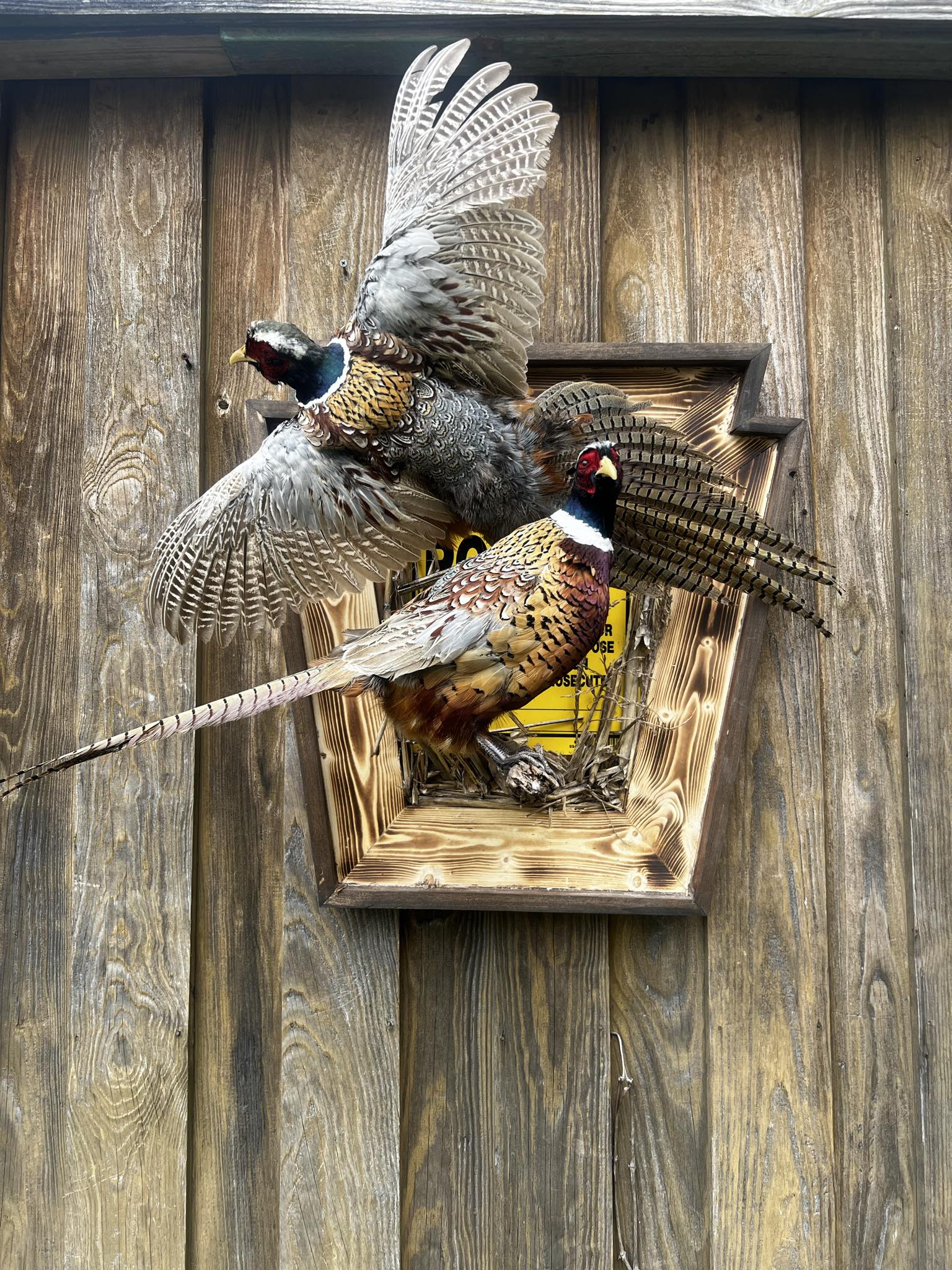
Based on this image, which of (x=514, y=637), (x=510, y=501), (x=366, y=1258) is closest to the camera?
(x=514, y=637)

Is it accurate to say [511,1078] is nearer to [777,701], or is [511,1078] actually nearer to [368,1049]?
[368,1049]

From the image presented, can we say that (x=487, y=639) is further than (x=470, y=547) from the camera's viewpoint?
No

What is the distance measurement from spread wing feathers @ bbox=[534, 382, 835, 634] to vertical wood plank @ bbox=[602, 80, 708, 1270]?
32cm

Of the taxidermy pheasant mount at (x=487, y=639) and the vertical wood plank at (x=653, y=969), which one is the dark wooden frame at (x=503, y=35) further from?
the taxidermy pheasant mount at (x=487, y=639)

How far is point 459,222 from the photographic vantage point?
96cm

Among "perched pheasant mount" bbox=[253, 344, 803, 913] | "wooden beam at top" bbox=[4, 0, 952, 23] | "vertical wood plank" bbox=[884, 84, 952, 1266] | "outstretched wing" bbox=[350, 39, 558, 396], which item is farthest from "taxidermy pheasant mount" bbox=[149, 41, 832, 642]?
"vertical wood plank" bbox=[884, 84, 952, 1266]

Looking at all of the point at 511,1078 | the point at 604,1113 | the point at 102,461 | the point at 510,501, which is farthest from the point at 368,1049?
the point at 102,461

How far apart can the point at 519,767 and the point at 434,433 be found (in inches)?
16.2

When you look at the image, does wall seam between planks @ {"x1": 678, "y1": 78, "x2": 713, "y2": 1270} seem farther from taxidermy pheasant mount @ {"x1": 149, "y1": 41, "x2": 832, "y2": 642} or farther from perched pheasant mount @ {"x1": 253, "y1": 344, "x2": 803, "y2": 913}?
taxidermy pheasant mount @ {"x1": 149, "y1": 41, "x2": 832, "y2": 642}

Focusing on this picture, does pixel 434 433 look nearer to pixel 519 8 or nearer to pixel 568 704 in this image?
pixel 568 704

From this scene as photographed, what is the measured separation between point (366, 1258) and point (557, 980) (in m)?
0.47

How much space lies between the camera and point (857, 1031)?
1231 millimetres

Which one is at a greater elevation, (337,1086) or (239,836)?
(239,836)

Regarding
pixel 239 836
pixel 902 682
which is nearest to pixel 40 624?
pixel 239 836
